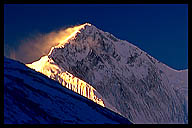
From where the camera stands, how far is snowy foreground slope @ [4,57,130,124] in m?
20.0

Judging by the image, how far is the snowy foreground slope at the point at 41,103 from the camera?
1998 cm

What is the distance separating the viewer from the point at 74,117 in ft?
70.5

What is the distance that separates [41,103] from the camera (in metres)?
21.5

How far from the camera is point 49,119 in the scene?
Result: 20.4 m
